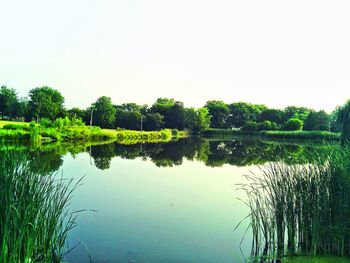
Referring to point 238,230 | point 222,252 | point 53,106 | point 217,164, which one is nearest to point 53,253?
point 222,252

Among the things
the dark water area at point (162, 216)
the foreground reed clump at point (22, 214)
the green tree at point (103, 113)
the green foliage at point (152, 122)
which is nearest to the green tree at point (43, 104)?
the green tree at point (103, 113)

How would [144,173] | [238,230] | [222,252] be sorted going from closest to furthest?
[222,252]
[238,230]
[144,173]

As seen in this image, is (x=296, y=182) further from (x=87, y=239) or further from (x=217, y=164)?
(x=217, y=164)

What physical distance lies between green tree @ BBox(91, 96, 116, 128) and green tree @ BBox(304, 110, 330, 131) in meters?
38.0

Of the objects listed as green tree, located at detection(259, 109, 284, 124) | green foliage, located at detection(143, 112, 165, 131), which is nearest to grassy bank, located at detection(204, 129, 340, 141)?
green foliage, located at detection(143, 112, 165, 131)

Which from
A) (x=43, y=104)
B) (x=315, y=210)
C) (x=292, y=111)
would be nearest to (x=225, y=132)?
(x=292, y=111)

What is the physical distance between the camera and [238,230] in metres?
7.58

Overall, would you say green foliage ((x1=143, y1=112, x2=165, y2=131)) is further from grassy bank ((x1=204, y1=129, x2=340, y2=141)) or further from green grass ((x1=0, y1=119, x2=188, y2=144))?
green grass ((x1=0, y1=119, x2=188, y2=144))

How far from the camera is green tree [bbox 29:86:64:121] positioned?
54562mm

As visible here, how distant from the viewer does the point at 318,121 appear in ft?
193

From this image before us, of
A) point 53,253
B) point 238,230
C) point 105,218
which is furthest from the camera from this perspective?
point 105,218

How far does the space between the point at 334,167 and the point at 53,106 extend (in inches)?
2258

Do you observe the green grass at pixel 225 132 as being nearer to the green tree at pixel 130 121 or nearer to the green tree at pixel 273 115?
the green tree at pixel 273 115

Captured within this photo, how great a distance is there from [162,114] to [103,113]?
18.4m
